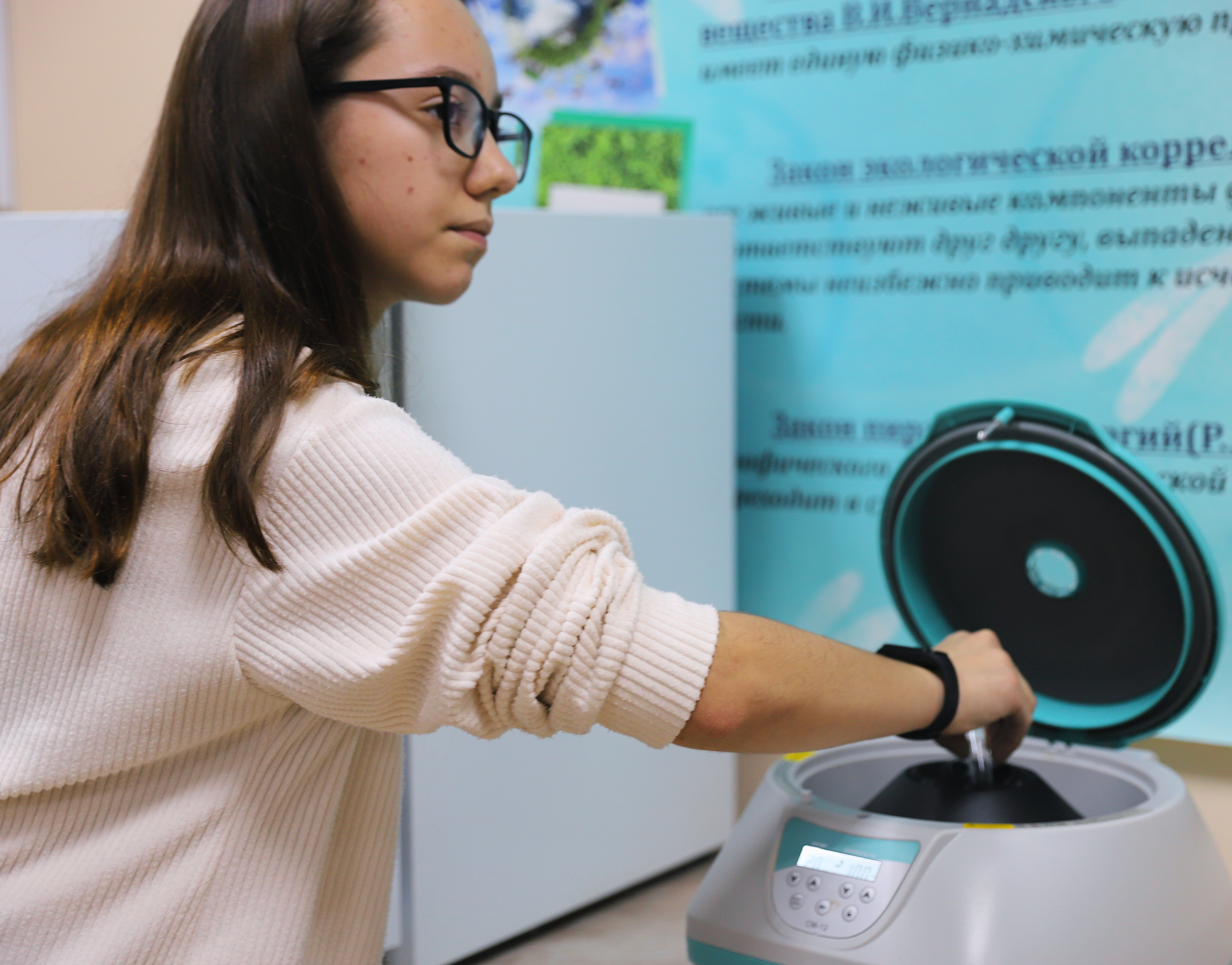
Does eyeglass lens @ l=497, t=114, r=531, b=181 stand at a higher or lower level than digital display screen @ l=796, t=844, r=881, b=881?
higher

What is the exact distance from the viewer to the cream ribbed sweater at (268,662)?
24.6 inches

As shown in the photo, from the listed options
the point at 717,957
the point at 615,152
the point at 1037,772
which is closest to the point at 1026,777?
the point at 1037,772

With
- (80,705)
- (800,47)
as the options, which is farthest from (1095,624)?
(80,705)

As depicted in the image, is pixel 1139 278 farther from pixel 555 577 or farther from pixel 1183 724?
pixel 555 577

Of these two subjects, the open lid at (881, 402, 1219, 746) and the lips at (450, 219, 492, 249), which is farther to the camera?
the open lid at (881, 402, 1219, 746)

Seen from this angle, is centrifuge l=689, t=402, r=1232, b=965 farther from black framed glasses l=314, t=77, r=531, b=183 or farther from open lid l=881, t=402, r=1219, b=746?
black framed glasses l=314, t=77, r=531, b=183

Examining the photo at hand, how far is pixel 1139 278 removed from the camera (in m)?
1.23

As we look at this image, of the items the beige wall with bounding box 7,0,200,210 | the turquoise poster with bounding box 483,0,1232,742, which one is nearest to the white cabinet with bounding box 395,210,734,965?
the turquoise poster with bounding box 483,0,1232,742

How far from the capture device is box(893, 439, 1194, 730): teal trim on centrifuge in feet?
3.47

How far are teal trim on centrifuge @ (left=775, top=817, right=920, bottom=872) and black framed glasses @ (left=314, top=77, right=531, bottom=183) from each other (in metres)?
0.54

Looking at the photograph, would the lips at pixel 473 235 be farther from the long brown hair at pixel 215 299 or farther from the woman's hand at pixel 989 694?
the woman's hand at pixel 989 694

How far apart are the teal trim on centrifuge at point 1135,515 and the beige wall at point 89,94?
1.33 feet

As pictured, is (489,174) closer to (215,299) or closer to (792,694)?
(215,299)

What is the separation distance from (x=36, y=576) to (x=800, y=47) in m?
1.10
